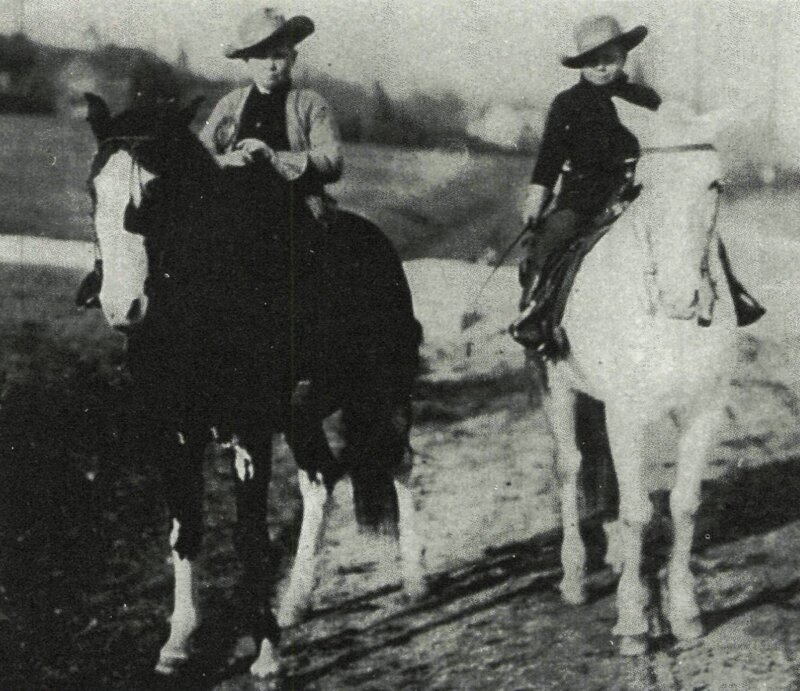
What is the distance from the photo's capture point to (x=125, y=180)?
2.94m

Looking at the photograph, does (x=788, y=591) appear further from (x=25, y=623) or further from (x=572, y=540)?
(x=25, y=623)

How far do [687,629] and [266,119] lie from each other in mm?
2059

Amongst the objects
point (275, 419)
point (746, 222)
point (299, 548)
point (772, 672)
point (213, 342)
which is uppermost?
point (746, 222)

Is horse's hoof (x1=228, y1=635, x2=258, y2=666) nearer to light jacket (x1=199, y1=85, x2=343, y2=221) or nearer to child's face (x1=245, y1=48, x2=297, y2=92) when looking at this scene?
light jacket (x1=199, y1=85, x2=343, y2=221)

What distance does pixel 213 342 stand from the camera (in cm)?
320

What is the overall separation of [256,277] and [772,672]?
79.3 inches

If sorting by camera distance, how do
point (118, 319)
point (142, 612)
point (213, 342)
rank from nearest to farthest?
point (118, 319), point (213, 342), point (142, 612)

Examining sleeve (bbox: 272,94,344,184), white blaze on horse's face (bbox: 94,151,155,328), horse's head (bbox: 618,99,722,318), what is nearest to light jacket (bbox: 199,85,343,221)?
sleeve (bbox: 272,94,344,184)

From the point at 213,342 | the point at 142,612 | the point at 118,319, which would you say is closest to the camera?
the point at 118,319

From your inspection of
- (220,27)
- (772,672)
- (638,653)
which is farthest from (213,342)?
(772,672)

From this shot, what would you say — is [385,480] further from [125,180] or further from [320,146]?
[125,180]

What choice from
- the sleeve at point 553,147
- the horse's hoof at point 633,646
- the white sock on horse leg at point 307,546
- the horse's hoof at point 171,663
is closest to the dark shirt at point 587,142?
the sleeve at point 553,147

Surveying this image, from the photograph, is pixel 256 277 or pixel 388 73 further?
pixel 388 73

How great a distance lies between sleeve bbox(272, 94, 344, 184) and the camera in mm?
3348
